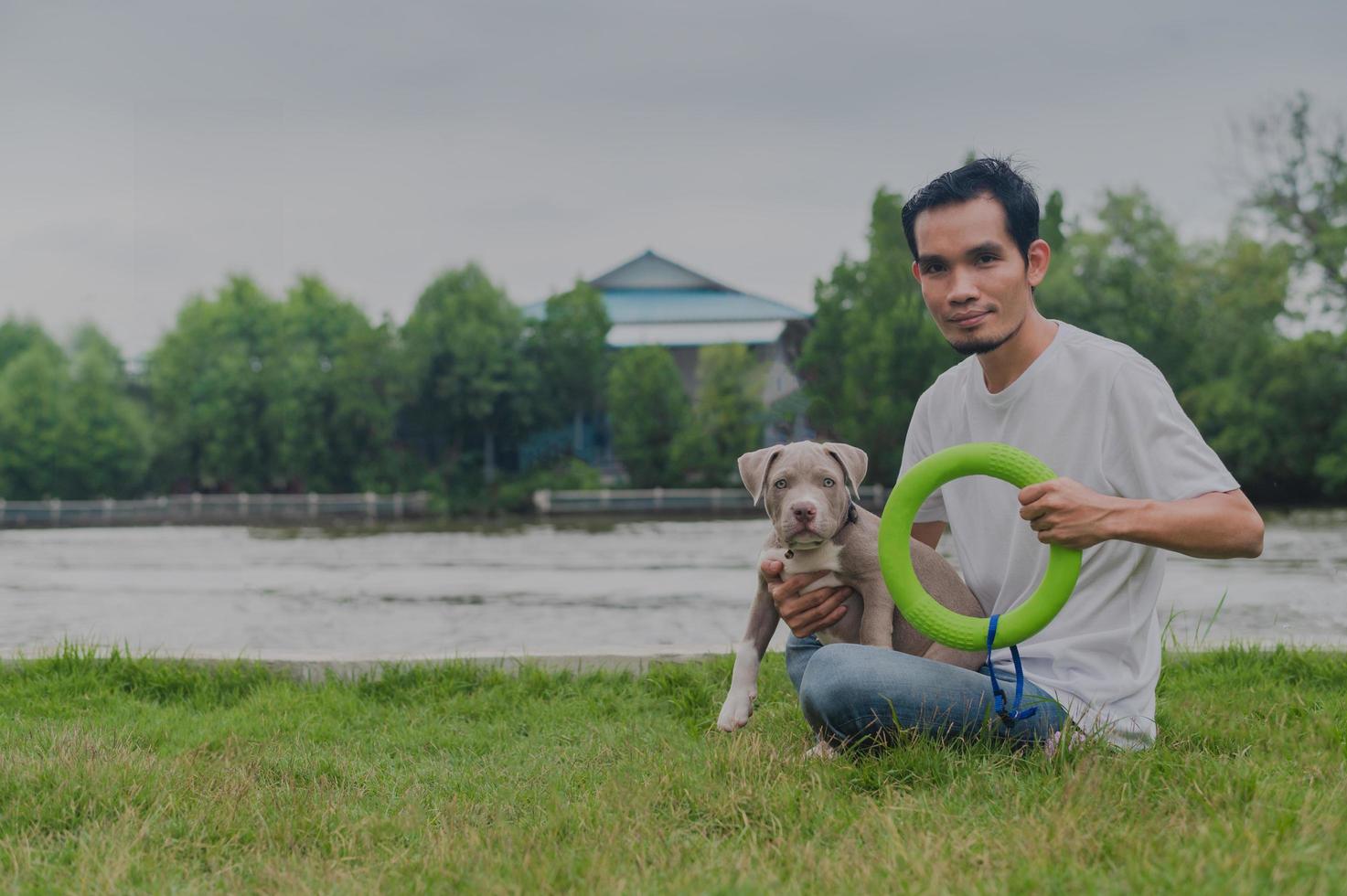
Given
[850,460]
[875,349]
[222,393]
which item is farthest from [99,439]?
[850,460]

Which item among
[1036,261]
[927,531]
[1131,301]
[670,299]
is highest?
[670,299]

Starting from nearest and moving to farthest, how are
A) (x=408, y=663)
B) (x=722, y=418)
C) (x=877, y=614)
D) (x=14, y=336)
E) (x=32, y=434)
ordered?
1. (x=877, y=614)
2. (x=408, y=663)
3. (x=722, y=418)
4. (x=32, y=434)
5. (x=14, y=336)

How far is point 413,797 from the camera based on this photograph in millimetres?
3781

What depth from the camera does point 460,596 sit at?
14.9m

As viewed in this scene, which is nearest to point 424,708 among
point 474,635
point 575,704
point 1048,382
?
point 575,704

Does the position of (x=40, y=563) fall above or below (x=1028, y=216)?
below

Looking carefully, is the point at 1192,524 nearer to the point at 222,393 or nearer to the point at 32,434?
the point at 222,393

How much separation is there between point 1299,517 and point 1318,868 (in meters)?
32.1

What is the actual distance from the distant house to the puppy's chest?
38857mm

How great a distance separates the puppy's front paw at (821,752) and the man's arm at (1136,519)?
105cm

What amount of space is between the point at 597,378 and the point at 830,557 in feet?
144

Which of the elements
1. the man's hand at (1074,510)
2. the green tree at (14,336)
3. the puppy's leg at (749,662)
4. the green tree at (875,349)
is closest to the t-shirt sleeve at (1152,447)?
the man's hand at (1074,510)

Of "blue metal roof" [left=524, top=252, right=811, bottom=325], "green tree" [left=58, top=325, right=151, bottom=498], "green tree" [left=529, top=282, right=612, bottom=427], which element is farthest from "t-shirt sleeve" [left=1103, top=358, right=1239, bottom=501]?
"green tree" [left=58, top=325, right=151, bottom=498]

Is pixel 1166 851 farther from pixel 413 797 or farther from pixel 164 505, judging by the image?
pixel 164 505
